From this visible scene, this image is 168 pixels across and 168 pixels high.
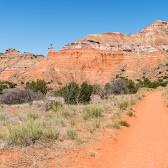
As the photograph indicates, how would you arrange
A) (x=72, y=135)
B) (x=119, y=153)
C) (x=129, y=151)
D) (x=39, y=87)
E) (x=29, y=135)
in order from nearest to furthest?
(x=119, y=153), (x=129, y=151), (x=29, y=135), (x=72, y=135), (x=39, y=87)

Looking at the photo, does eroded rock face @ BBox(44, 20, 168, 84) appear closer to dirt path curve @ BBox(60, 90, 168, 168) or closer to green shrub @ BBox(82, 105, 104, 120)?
green shrub @ BBox(82, 105, 104, 120)

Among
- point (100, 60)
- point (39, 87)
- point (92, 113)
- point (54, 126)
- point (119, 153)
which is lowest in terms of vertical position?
point (119, 153)

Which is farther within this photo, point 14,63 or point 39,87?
point 14,63

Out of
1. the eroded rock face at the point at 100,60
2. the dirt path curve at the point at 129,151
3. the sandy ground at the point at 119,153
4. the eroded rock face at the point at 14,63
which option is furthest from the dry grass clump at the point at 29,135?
the eroded rock face at the point at 14,63

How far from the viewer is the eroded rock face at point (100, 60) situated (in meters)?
95.7

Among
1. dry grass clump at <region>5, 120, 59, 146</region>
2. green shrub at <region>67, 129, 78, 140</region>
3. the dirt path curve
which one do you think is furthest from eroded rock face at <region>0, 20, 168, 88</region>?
dry grass clump at <region>5, 120, 59, 146</region>

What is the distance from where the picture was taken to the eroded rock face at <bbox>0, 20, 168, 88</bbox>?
9569cm

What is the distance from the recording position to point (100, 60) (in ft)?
334

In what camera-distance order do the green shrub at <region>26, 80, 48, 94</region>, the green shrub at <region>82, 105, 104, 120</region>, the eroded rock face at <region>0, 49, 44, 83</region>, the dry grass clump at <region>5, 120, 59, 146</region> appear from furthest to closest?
the eroded rock face at <region>0, 49, 44, 83</region> → the green shrub at <region>26, 80, 48, 94</region> → the green shrub at <region>82, 105, 104, 120</region> → the dry grass clump at <region>5, 120, 59, 146</region>

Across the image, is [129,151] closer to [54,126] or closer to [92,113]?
[54,126]

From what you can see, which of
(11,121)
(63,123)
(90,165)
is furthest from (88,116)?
(90,165)

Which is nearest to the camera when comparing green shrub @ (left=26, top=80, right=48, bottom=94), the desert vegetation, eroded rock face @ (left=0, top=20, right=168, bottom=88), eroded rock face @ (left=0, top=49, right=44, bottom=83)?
the desert vegetation

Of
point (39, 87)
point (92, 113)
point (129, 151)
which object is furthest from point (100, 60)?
point (129, 151)

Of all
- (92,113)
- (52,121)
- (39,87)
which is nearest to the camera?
(52,121)
